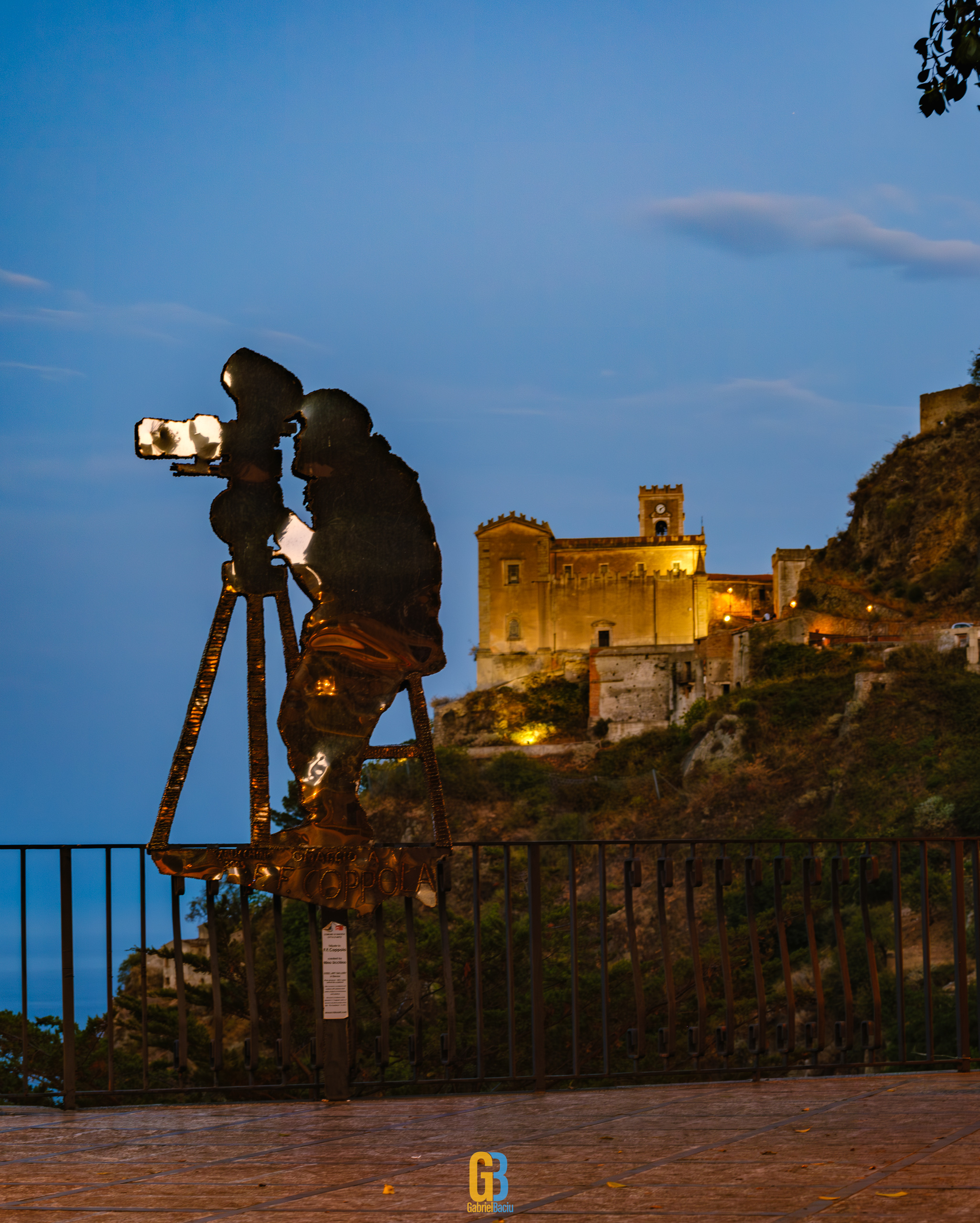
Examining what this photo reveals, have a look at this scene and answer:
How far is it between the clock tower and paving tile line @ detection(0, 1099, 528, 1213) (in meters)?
65.4

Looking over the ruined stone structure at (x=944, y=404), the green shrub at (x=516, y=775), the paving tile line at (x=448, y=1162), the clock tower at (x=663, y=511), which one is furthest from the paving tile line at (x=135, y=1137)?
the clock tower at (x=663, y=511)

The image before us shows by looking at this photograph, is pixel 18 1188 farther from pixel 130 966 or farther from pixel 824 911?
pixel 824 911

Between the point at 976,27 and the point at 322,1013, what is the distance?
4126 mm

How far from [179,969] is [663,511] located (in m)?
66.8

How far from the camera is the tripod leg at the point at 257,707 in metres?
5.01

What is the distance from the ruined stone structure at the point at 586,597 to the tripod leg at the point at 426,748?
168 feet

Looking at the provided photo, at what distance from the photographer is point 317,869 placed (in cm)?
497

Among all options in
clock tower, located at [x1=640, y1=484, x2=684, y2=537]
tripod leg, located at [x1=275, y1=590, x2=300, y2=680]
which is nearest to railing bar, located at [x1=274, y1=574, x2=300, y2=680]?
tripod leg, located at [x1=275, y1=590, x2=300, y2=680]

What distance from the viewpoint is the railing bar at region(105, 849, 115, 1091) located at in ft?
14.7

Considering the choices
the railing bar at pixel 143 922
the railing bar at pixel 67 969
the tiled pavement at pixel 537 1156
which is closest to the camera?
the tiled pavement at pixel 537 1156

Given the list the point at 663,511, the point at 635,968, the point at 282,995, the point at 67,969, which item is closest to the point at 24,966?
the point at 67,969

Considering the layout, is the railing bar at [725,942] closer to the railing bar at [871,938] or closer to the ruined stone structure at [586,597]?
the railing bar at [871,938]

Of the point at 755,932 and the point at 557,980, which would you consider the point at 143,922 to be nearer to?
the point at 755,932

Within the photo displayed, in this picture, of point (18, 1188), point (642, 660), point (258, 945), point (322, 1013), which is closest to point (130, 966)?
point (258, 945)
